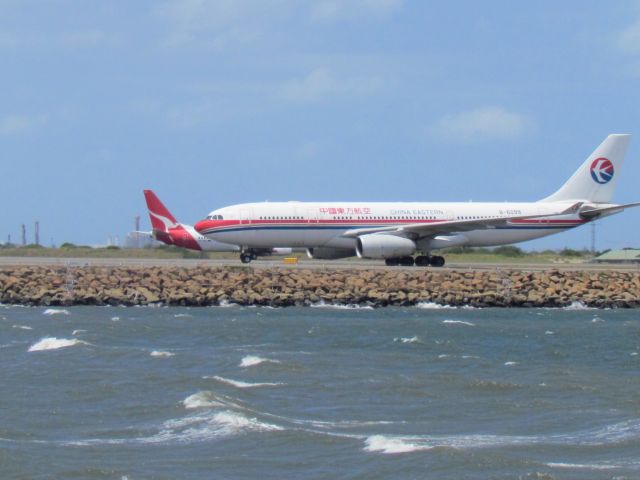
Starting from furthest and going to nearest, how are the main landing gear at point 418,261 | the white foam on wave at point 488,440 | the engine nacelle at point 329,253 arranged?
1. the engine nacelle at point 329,253
2. the main landing gear at point 418,261
3. the white foam on wave at point 488,440

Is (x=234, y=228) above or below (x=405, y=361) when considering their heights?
above

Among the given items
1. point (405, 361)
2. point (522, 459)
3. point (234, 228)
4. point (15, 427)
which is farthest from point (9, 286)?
point (522, 459)

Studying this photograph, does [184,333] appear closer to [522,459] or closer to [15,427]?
[15,427]

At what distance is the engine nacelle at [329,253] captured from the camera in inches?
2183

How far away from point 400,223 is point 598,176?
37.2ft

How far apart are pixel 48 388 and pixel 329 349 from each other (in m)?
8.08

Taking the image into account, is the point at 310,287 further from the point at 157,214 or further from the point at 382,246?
the point at 157,214

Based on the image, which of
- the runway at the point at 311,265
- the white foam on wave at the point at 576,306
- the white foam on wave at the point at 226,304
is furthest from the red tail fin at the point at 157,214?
the white foam on wave at the point at 576,306

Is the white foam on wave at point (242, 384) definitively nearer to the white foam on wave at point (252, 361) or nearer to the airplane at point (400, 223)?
the white foam on wave at point (252, 361)

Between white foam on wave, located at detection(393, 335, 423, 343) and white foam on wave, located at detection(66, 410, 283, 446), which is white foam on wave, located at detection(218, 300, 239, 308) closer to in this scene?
white foam on wave, located at detection(393, 335, 423, 343)

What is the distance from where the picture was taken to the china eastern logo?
59.2 meters

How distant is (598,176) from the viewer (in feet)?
194

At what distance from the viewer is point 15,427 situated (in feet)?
59.2

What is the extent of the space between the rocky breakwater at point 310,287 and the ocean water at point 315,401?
7.58m
